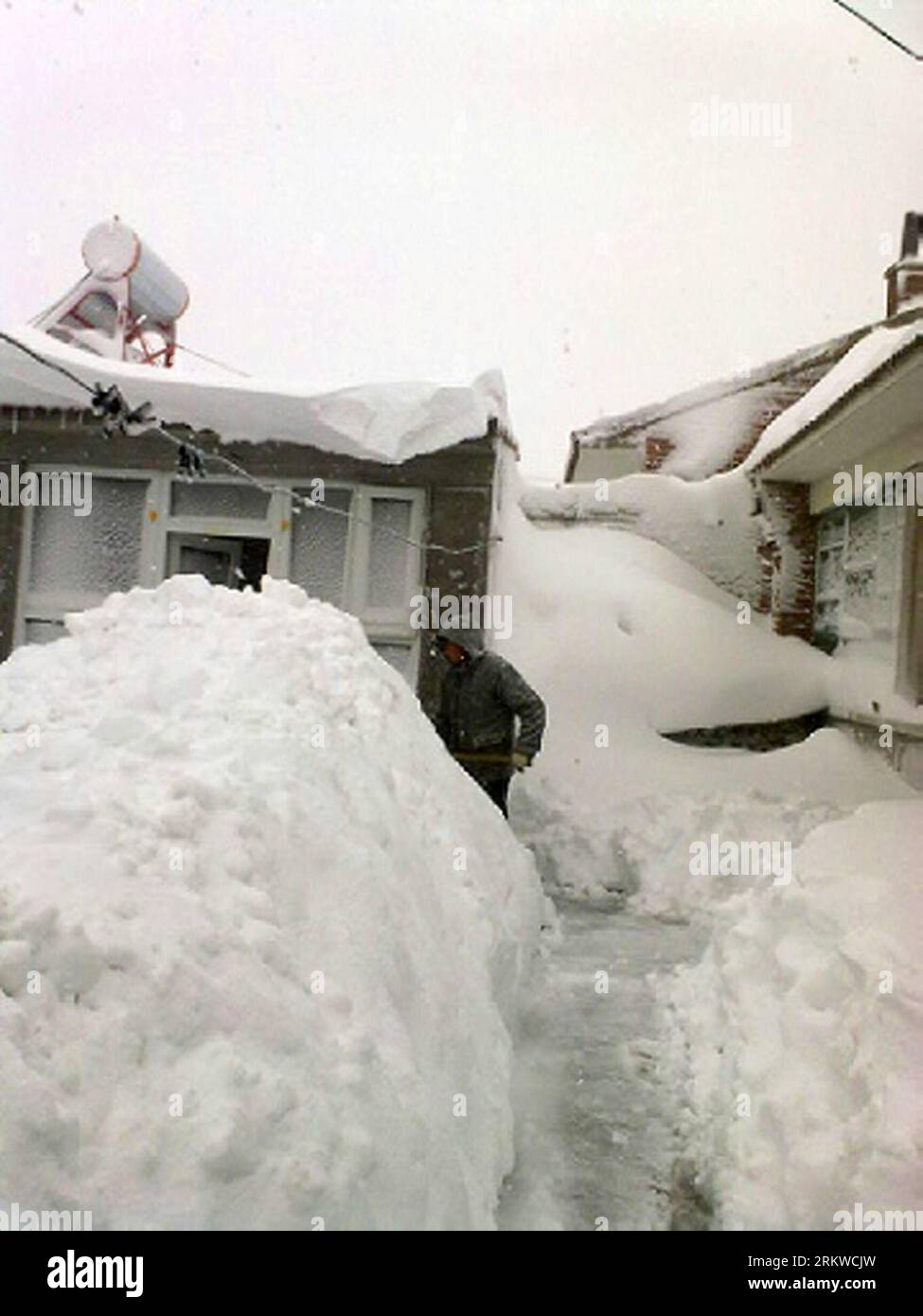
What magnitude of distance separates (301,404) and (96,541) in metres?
2.50

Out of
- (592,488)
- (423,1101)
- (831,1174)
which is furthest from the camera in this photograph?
(592,488)

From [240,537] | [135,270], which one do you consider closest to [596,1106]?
[240,537]

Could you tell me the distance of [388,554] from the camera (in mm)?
9156

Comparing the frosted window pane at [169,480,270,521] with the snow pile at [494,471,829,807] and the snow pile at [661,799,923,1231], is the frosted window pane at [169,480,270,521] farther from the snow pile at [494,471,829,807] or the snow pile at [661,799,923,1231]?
the snow pile at [661,799,923,1231]

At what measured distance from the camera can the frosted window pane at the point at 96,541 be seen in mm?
9305

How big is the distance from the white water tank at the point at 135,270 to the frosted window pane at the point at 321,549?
4655 mm

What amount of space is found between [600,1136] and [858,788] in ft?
17.5

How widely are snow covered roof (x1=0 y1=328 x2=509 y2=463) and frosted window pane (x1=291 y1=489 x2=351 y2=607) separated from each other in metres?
0.68

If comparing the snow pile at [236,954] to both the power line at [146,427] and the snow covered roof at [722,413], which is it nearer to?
the power line at [146,427]

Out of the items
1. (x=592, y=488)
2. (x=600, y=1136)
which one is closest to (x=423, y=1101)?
(x=600, y=1136)

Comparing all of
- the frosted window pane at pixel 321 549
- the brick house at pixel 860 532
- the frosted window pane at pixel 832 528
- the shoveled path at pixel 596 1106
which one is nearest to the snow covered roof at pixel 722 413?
the brick house at pixel 860 532

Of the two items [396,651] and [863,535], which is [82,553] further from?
[863,535]
